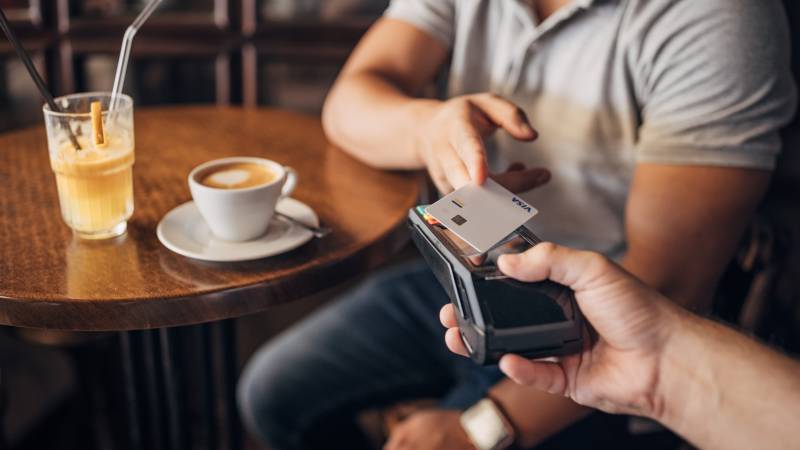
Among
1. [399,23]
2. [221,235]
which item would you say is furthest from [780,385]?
[399,23]

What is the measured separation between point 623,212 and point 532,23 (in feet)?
1.07

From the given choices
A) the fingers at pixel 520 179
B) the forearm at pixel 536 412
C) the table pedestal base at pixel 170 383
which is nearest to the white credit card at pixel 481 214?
the fingers at pixel 520 179

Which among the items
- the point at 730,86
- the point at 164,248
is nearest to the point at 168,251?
the point at 164,248

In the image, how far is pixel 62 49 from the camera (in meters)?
1.76

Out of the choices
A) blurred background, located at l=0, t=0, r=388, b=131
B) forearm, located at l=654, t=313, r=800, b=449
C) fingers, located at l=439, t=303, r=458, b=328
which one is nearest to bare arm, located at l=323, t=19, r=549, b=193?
fingers, located at l=439, t=303, r=458, b=328

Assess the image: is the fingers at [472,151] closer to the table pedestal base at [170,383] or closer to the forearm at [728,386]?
the forearm at [728,386]

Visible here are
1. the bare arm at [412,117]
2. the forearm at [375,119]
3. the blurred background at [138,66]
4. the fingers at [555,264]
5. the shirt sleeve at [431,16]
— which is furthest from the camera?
the blurred background at [138,66]

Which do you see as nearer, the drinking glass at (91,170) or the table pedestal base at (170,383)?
the drinking glass at (91,170)

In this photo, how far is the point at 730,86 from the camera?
910 mm

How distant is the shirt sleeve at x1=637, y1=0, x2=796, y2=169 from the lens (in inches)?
35.8

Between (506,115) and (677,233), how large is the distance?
0.27 metres

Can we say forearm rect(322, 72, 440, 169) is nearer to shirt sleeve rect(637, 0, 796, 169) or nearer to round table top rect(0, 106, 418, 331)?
round table top rect(0, 106, 418, 331)

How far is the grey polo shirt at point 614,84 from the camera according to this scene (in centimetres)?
91

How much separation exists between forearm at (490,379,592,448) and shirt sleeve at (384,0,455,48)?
64 cm
